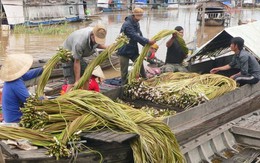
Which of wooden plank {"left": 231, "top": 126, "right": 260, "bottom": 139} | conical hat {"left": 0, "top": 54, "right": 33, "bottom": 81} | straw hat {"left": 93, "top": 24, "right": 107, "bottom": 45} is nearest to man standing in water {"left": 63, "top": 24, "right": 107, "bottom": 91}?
straw hat {"left": 93, "top": 24, "right": 107, "bottom": 45}

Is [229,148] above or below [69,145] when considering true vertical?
below

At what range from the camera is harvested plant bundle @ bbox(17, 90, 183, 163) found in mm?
4031

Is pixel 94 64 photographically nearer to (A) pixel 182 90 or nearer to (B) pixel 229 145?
(A) pixel 182 90

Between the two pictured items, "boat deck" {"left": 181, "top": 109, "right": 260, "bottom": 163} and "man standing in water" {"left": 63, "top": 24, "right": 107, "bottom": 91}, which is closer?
"boat deck" {"left": 181, "top": 109, "right": 260, "bottom": 163}

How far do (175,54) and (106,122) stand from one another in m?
4.35

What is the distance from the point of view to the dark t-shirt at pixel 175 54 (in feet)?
26.3

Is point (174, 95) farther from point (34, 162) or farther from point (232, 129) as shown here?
point (34, 162)

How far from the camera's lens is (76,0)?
33500mm

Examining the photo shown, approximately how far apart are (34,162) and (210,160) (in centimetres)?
289

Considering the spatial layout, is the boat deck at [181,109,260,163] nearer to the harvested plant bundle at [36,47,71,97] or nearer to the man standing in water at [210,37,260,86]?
the man standing in water at [210,37,260,86]

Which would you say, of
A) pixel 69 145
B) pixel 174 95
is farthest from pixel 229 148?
pixel 69 145

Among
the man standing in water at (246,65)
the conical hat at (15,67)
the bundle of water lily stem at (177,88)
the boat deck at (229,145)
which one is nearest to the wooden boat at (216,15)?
the man standing in water at (246,65)

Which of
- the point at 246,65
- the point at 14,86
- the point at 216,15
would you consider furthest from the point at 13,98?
the point at 216,15

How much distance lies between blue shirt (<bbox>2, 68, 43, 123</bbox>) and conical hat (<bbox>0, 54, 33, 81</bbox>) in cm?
7
